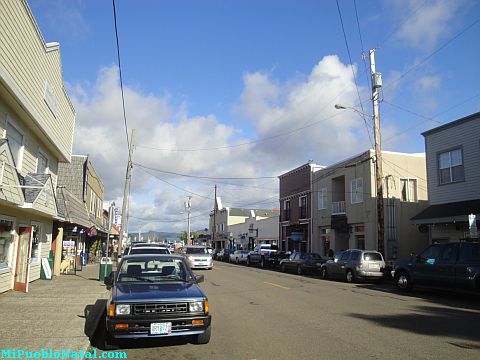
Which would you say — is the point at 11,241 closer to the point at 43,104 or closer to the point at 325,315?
the point at 43,104

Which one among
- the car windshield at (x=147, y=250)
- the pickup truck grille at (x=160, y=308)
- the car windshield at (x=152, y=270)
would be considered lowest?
the pickup truck grille at (x=160, y=308)

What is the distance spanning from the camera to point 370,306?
484 inches

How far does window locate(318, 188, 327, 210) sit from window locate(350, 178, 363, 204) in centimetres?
432

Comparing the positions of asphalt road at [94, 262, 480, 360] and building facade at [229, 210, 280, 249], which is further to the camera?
building facade at [229, 210, 280, 249]

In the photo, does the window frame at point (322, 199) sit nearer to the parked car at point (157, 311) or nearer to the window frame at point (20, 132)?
the window frame at point (20, 132)

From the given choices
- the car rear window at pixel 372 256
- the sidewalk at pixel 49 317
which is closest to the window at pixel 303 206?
the car rear window at pixel 372 256

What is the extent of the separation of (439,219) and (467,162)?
10.6 feet

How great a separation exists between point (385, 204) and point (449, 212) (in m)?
8.32

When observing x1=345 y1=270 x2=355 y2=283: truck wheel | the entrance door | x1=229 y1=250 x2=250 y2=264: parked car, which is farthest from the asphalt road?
x1=229 y1=250 x2=250 y2=264: parked car

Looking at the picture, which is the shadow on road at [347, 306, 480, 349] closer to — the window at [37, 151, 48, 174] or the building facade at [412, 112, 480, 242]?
the building facade at [412, 112, 480, 242]

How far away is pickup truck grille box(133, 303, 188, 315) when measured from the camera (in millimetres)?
6945

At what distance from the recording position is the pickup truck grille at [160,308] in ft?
22.8

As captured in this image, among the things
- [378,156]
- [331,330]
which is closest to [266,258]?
[378,156]

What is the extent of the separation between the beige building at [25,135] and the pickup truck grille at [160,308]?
5.66 m
